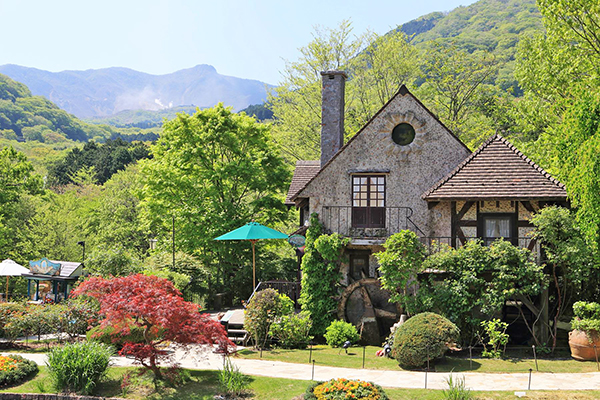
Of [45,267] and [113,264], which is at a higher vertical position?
[113,264]

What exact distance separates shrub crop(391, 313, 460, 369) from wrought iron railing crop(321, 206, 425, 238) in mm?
5325

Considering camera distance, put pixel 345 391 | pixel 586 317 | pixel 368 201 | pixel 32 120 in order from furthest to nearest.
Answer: pixel 32 120 → pixel 368 201 → pixel 586 317 → pixel 345 391

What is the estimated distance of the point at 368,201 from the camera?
21719 millimetres

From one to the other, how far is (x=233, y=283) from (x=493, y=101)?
19.9m

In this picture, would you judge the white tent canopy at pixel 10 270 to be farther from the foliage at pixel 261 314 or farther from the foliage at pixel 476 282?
the foliage at pixel 476 282

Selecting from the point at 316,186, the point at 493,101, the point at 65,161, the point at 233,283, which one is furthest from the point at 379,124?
the point at 65,161

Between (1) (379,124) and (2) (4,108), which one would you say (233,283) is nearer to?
(1) (379,124)

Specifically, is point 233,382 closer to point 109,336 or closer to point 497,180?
point 109,336

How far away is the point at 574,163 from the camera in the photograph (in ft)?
59.8

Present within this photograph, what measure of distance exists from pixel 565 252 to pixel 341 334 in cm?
785

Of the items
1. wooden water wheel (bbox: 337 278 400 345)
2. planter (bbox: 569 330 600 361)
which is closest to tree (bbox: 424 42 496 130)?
wooden water wheel (bbox: 337 278 400 345)

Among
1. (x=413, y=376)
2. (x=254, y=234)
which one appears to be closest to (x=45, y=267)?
(x=254, y=234)

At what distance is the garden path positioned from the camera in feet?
45.4

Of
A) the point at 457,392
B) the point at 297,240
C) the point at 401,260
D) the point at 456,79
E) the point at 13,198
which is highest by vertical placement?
the point at 456,79
